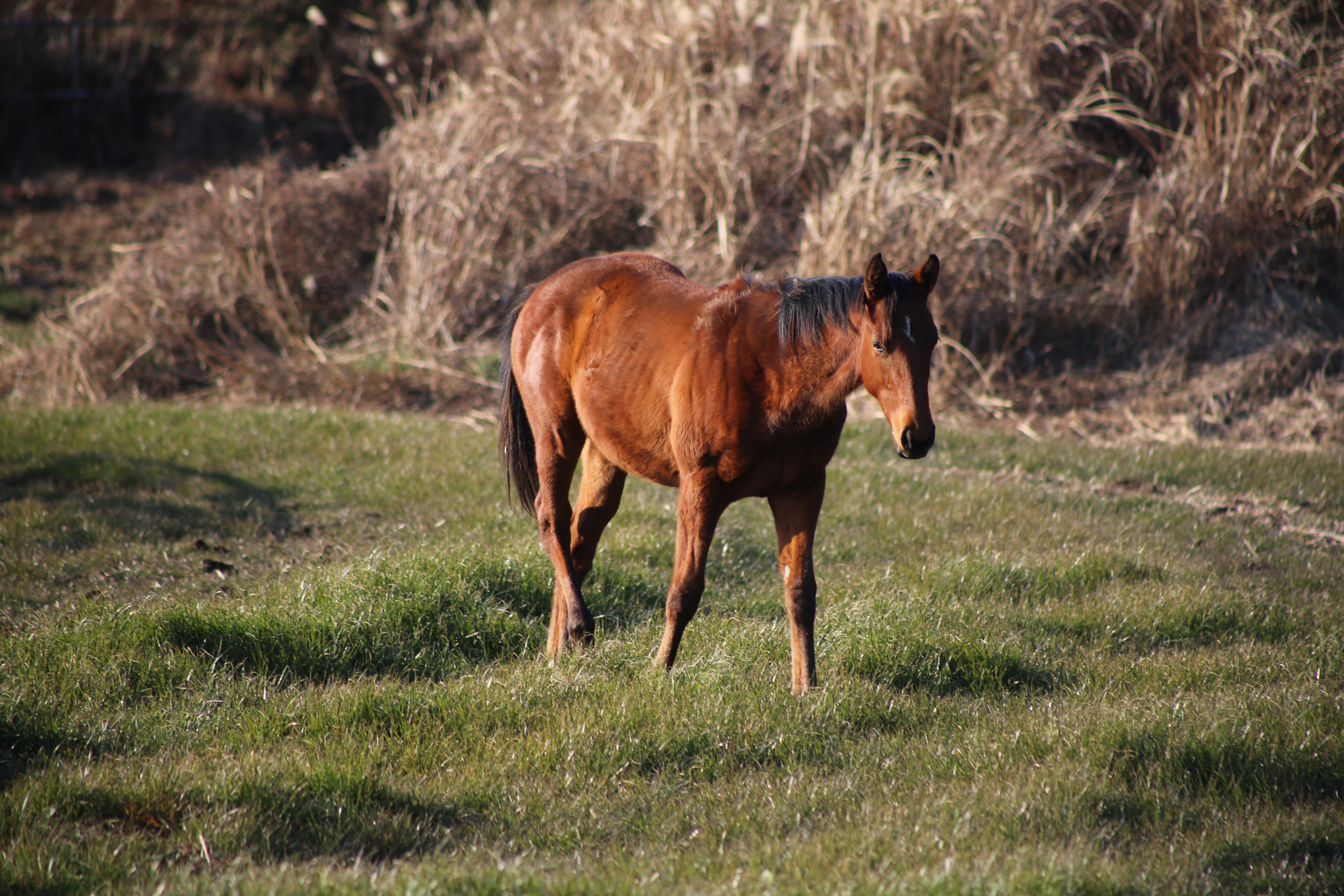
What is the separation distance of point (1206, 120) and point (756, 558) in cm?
777

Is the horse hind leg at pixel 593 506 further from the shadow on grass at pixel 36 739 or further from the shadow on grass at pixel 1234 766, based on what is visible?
the shadow on grass at pixel 1234 766

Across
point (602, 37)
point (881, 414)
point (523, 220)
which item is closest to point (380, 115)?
point (602, 37)

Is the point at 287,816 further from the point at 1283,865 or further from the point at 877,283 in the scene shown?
the point at 1283,865

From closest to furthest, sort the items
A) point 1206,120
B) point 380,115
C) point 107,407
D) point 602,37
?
point 107,407 < point 1206,120 < point 602,37 < point 380,115

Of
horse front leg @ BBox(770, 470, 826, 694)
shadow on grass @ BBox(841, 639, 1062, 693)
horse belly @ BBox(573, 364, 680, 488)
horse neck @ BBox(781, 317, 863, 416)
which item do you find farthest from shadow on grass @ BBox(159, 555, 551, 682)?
horse neck @ BBox(781, 317, 863, 416)

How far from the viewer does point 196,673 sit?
4508 mm

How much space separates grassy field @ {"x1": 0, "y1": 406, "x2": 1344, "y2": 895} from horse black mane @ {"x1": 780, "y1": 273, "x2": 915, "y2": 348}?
1544 millimetres

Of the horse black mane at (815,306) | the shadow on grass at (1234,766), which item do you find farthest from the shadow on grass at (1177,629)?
→ the horse black mane at (815,306)

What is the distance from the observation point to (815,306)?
13.2 ft

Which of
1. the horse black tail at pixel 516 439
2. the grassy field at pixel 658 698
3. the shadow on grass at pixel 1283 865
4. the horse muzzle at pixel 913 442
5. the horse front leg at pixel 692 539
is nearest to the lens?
the shadow on grass at pixel 1283 865

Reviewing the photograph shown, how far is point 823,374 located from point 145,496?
5.57 m

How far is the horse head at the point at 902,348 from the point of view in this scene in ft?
11.7

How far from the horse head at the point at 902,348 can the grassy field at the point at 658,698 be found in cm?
133

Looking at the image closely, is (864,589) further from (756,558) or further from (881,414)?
(881,414)
